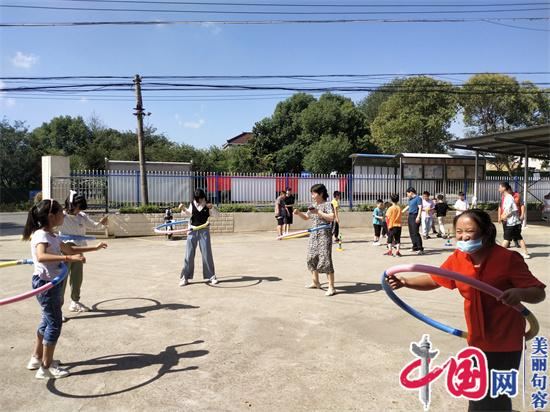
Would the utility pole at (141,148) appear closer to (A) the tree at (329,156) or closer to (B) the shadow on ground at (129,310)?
(B) the shadow on ground at (129,310)

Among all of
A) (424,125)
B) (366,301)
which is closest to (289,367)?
(366,301)

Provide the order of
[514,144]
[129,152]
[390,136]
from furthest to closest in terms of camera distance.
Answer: [129,152] → [390,136] → [514,144]

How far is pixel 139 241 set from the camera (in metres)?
16.1

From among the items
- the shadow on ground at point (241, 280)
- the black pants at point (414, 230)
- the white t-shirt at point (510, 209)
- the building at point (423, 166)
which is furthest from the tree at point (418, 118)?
the shadow on ground at point (241, 280)

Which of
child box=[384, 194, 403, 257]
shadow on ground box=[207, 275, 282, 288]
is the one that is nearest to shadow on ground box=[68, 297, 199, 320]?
shadow on ground box=[207, 275, 282, 288]

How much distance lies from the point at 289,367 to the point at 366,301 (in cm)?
304

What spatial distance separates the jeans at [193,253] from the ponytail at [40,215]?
13.4ft

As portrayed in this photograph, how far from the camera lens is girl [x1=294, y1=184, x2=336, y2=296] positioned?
25.8ft

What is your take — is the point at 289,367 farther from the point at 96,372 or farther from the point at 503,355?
the point at 503,355

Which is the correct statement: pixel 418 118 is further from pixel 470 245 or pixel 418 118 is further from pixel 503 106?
pixel 470 245

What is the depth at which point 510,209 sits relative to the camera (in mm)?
11172

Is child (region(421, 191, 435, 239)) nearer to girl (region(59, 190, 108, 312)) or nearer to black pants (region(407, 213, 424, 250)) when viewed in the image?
black pants (region(407, 213, 424, 250))

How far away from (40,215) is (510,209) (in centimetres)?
1048

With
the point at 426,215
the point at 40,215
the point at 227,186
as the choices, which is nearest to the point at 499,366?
the point at 40,215
